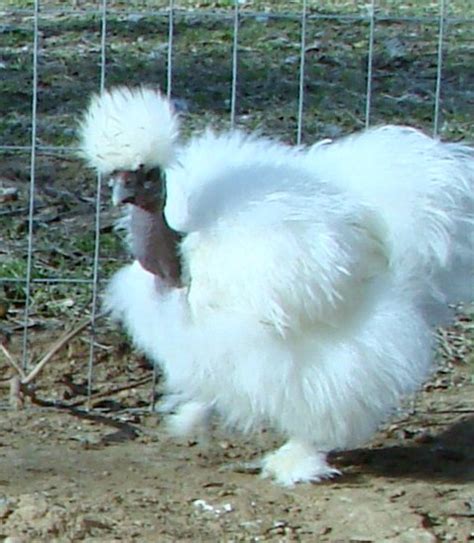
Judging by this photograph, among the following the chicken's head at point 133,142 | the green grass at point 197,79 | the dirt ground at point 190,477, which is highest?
the green grass at point 197,79

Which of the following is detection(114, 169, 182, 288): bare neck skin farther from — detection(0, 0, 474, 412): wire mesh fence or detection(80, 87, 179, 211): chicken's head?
detection(0, 0, 474, 412): wire mesh fence

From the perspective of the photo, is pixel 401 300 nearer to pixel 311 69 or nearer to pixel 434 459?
pixel 434 459

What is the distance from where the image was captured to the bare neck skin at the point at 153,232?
386cm

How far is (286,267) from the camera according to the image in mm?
3744

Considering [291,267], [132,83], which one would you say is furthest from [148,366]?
[132,83]

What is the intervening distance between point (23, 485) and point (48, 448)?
37 centimetres

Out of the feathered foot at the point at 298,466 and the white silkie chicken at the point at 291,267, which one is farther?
the feathered foot at the point at 298,466

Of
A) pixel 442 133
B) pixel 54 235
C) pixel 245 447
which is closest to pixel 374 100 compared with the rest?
pixel 442 133

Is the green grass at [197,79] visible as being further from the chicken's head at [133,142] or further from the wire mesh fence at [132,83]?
the chicken's head at [133,142]

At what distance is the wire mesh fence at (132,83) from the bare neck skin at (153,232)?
0.63m

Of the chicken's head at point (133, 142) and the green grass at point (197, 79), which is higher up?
the green grass at point (197, 79)

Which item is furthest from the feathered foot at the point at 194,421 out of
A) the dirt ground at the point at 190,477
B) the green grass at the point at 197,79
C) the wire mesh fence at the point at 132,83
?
the green grass at the point at 197,79

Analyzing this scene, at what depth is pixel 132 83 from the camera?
287 inches

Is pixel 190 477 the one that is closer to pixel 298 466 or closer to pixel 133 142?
pixel 298 466
